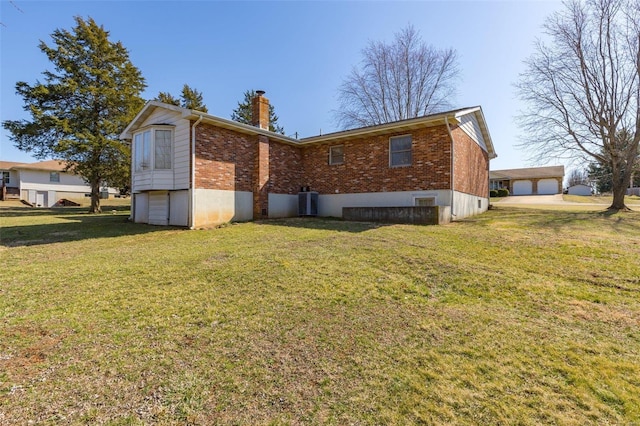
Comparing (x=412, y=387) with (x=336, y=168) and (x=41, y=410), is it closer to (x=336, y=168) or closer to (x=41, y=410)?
(x=41, y=410)

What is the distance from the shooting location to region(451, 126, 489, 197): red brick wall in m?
11.7

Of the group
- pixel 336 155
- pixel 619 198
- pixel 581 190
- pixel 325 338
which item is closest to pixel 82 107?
pixel 336 155

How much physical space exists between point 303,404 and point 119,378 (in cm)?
155

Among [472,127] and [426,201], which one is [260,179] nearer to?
[426,201]

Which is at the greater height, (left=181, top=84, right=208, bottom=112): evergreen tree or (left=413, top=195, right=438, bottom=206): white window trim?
(left=181, top=84, right=208, bottom=112): evergreen tree

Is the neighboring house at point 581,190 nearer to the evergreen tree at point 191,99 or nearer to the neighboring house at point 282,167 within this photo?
the neighboring house at point 282,167

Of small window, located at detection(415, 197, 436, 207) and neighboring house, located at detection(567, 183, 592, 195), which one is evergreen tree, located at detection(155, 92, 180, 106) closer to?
small window, located at detection(415, 197, 436, 207)

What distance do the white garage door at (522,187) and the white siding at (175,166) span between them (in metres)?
41.9

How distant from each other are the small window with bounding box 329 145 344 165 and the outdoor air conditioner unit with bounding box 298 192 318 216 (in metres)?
1.79

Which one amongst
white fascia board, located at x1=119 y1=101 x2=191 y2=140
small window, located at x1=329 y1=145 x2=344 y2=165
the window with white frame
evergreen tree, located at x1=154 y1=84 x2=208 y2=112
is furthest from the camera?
evergreen tree, located at x1=154 y1=84 x2=208 y2=112

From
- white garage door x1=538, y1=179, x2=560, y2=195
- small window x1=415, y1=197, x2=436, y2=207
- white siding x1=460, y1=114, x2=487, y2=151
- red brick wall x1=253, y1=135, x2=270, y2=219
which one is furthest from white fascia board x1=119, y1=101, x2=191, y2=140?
white garage door x1=538, y1=179, x2=560, y2=195

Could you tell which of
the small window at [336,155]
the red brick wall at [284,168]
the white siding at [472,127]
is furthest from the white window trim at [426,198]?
the red brick wall at [284,168]

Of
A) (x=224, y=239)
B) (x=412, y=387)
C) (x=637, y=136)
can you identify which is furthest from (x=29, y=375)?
(x=637, y=136)

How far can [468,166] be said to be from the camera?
43.9 ft
